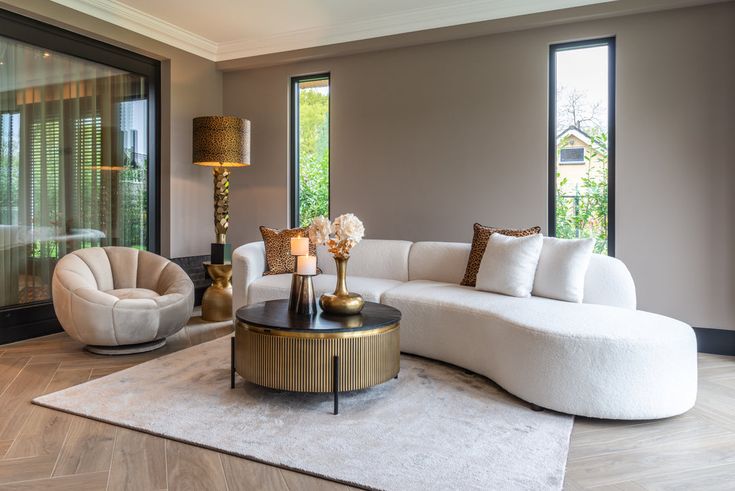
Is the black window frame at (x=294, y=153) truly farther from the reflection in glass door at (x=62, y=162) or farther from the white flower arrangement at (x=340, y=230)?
the white flower arrangement at (x=340, y=230)

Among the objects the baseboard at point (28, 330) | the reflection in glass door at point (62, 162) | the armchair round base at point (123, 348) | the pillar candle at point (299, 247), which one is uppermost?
the reflection in glass door at point (62, 162)

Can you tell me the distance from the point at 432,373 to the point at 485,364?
0.37 metres

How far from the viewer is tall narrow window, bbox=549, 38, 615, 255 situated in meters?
4.29

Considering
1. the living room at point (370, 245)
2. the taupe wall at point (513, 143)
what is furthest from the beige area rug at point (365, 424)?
the taupe wall at point (513, 143)

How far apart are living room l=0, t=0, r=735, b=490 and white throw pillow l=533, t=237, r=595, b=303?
18mm

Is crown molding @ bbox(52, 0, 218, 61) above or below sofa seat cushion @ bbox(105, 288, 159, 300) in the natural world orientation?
above

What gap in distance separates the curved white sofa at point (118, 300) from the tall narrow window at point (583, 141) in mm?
3097

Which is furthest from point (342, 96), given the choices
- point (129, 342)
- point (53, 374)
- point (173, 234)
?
point (53, 374)

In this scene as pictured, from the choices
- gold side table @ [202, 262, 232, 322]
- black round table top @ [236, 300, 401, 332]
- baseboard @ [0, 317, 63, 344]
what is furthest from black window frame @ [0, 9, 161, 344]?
black round table top @ [236, 300, 401, 332]

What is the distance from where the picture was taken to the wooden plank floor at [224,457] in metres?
1.99

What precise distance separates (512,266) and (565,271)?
1.09ft

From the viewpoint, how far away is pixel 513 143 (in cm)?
454

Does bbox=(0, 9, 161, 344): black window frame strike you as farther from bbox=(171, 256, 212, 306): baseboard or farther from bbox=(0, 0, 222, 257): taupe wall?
bbox=(171, 256, 212, 306): baseboard

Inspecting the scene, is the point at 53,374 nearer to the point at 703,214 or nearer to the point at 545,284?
the point at 545,284
